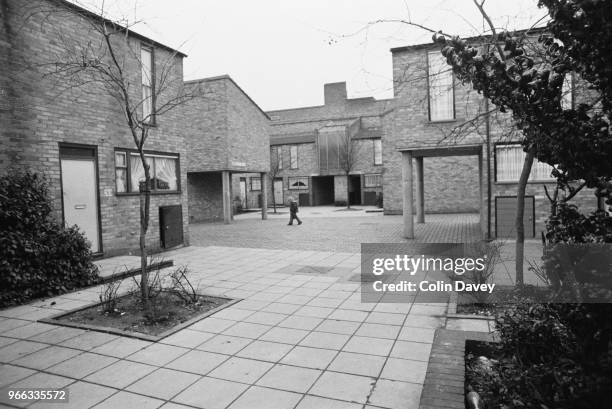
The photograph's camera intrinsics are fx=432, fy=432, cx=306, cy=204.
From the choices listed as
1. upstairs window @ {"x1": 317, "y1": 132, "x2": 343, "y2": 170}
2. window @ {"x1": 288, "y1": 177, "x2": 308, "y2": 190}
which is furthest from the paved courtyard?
window @ {"x1": 288, "y1": 177, "x2": 308, "y2": 190}

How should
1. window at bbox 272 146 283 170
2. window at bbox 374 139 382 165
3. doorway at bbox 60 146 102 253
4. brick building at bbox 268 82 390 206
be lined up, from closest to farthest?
1. doorway at bbox 60 146 102 253
2. window at bbox 374 139 382 165
3. brick building at bbox 268 82 390 206
4. window at bbox 272 146 283 170

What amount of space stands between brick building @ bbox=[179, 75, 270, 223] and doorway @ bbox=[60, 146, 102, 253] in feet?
33.9

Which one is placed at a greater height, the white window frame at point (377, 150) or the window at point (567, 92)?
the white window frame at point (377, 150)

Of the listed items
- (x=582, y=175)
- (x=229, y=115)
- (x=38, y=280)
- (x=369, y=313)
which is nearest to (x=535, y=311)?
(x=582, y=175)

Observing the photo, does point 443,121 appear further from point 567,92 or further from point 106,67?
point 567,92

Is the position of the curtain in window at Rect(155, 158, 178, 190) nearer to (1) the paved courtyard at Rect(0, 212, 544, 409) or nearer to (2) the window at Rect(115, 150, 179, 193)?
(2) the window at Rect(115, 150, 179, 193)

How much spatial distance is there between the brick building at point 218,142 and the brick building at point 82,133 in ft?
26.0

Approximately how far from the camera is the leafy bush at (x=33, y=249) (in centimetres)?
655

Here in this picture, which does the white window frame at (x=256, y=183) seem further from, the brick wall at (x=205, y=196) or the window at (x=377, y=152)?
the brick wall at (x=205, y=196)

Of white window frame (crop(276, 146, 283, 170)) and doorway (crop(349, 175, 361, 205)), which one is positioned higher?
white window frame (crop(276, 146, 283, 170))

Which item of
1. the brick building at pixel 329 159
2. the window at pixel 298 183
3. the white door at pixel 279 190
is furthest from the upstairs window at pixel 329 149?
the white door at pixel 279 190

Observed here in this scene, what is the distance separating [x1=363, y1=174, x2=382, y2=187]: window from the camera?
37.3 m

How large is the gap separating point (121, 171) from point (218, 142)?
11130 mm

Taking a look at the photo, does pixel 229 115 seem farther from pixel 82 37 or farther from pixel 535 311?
pixel 535 311
